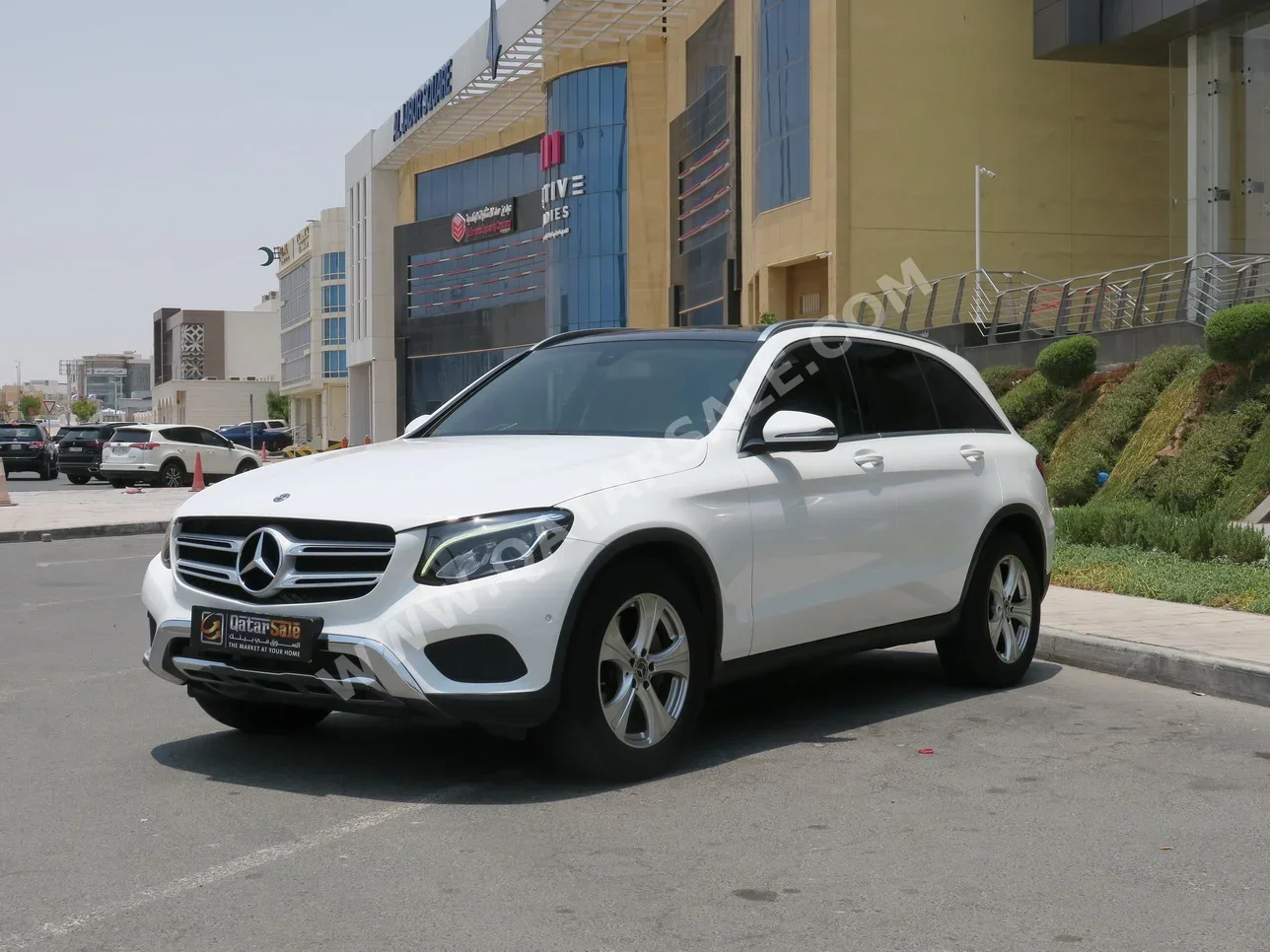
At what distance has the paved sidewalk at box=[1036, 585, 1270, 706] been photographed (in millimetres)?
7906

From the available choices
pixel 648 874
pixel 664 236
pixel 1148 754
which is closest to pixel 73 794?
pixel 648 874

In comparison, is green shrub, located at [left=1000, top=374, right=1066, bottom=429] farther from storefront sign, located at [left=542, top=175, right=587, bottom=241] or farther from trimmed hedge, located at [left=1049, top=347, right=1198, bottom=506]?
storefront sign, located at [left=542, top=175, right=587, bottom=241]

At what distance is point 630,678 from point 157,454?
32.1m

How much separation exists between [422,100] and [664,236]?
19.1 meters

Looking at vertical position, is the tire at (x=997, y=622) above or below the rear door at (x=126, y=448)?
below

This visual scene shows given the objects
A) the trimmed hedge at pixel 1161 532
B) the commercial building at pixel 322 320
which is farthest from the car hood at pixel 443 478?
the commercial building at pixel 322 320

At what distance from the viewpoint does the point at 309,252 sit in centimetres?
12056

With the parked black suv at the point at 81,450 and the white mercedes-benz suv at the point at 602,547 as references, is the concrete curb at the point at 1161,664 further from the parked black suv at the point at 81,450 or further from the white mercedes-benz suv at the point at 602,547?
the parked black suv at the point at 81,450

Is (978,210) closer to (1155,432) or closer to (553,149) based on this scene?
(1155,432)

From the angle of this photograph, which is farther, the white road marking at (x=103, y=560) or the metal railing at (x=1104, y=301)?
the metal railing at (x=1104, y=301)

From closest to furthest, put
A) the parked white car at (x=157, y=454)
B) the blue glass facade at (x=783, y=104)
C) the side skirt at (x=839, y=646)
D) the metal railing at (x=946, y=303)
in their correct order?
the side skirt at (x=839, y=646) → the metal railing at (x=946, y=303) → the parked white car at (x=157, y=454) → the blue glass facade at (x=783, y=104)

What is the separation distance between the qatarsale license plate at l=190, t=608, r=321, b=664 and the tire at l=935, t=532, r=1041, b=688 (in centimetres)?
365

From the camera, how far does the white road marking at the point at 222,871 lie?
4.12 m

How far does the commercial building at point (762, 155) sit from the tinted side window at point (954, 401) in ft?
94.2
